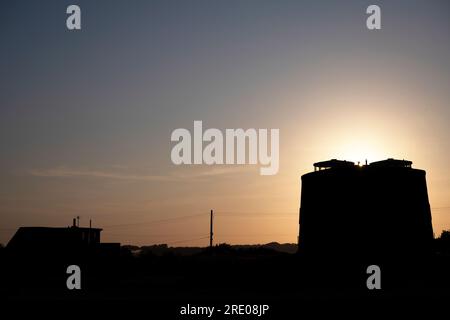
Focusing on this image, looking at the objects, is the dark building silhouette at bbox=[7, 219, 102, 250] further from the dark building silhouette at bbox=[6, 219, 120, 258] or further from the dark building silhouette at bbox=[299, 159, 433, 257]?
the dark building silhouette at bbox=[299, 159, 433, 257]

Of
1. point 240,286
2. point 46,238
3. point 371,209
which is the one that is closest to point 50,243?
point 46,238

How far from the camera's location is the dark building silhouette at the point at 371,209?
38000mm

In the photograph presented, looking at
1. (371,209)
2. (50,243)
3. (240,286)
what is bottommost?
(240,286)

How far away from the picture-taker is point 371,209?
38469 millimetres

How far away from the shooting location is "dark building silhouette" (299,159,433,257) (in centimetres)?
3800

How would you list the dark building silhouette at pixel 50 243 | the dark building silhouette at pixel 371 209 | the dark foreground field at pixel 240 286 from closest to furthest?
the dark foreground field at pixel 240 286
the dark building silhouette at pixel 371 209
the dark building silhouette at pixel 50 243

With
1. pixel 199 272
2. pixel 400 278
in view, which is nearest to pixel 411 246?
pixel 400 278

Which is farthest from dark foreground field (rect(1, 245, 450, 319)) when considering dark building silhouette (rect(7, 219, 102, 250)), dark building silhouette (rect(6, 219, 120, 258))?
dark building silhouette (rect(7, 219, 102, 250))

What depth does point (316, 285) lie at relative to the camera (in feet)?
120

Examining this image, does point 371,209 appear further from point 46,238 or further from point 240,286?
point 46,238

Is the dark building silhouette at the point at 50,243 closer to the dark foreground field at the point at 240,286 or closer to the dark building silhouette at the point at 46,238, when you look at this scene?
the dark building silhouette at the point at 46,238

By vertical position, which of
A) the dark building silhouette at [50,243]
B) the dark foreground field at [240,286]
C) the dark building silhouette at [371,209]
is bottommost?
the dark foreground field at [240,286]

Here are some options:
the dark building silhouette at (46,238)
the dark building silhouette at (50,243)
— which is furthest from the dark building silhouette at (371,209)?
the dark building silhouette at (46,238)
